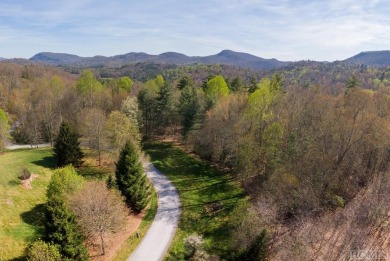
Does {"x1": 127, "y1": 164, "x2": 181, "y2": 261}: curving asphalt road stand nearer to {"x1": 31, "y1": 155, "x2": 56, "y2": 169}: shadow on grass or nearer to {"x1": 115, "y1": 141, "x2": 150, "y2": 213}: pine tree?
{"x1": 115, "y1": 141, "x2": 150, "y2": 213}: pine tree

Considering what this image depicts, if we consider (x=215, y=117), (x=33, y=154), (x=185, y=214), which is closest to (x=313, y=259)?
(x=185, y=214)

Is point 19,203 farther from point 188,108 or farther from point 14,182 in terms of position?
point 188,108

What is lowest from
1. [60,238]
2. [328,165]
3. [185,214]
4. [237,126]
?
[185,214]

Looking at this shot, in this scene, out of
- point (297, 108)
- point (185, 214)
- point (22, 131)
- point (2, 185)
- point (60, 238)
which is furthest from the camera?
point (22, 131)

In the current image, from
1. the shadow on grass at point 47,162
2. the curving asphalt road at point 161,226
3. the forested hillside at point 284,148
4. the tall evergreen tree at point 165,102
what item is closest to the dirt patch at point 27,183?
the shadow on grass at point 47,162

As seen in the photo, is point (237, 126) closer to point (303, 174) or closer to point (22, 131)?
point (303, 174)

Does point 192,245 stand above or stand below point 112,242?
above

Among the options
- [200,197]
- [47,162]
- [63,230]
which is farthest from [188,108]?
[63,230]
